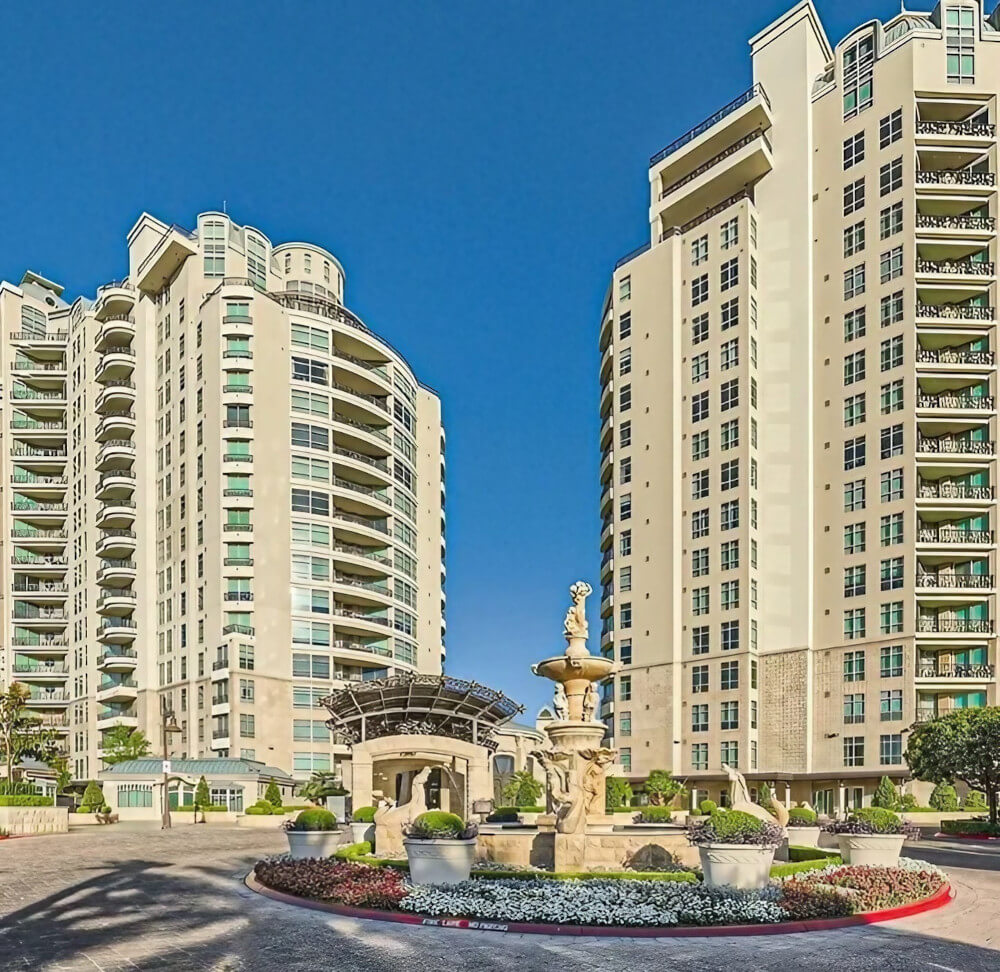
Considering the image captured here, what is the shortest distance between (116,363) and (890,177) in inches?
2518

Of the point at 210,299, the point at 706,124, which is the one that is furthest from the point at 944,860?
the point at 210,299

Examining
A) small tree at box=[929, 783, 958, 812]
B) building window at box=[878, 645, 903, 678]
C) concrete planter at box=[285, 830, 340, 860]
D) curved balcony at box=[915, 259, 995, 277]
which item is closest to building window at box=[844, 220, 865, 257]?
curved balcony at box=[915, 259, 995, 277]

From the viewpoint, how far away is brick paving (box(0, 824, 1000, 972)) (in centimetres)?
1361

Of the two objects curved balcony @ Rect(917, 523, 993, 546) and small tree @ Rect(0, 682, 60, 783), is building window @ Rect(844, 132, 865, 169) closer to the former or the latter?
curved balcony @ Rect(917, 523, 993, 546)

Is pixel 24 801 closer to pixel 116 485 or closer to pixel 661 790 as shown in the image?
pixel 661 790

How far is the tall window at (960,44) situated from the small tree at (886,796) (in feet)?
146

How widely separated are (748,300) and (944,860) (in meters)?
44.9

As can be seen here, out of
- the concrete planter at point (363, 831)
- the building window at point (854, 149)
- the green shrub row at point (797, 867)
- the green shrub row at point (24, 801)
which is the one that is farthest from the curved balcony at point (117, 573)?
the green shrub row at point (797, 867)

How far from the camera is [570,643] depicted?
28391mm

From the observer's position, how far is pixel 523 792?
184ft

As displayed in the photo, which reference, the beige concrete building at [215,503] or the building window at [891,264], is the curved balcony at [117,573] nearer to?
the beige concrete building at [215,503]

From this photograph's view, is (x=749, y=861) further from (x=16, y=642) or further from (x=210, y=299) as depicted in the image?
(x=16, y=642)

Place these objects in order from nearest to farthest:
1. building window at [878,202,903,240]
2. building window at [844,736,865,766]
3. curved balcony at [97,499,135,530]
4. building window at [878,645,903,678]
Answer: building window at [878,645,903,678] < building window at [844,736,865,766] < building window at [878,202,903,240] < curved balcony at [97,499,135,530]

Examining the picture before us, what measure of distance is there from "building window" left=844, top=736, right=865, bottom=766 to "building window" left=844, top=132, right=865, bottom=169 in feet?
124
